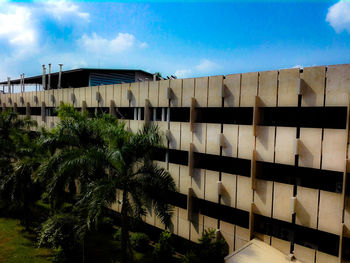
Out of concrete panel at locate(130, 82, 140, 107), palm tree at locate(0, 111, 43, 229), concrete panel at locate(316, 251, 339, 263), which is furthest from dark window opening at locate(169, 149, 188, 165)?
palm tree at locate(0, 111, 43, 229)

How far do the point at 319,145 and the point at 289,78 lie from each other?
375cm

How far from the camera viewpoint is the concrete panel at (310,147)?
13.0 m

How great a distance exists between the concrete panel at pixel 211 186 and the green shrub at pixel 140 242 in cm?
633

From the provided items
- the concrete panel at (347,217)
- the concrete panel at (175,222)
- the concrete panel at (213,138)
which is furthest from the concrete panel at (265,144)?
the concrete panel at (175,222)

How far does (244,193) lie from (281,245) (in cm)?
335

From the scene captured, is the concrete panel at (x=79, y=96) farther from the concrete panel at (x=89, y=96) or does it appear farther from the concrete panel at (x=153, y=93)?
the concrete panel at (x=153, y=93)

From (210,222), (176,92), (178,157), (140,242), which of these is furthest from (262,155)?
(140,242)

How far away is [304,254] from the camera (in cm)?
1373

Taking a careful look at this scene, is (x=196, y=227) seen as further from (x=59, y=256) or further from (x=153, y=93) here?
(x=153, y=93)

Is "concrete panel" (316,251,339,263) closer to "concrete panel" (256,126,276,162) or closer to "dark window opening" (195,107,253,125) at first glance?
"concrete panel" (256,126,276,162)

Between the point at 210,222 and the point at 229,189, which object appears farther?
the point at 210,222

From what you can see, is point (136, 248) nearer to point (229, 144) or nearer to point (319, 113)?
point (229, 144)

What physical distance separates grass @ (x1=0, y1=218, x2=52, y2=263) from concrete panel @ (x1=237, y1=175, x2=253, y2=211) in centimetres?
1371

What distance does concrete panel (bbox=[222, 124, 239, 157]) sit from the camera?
52.5 ft
